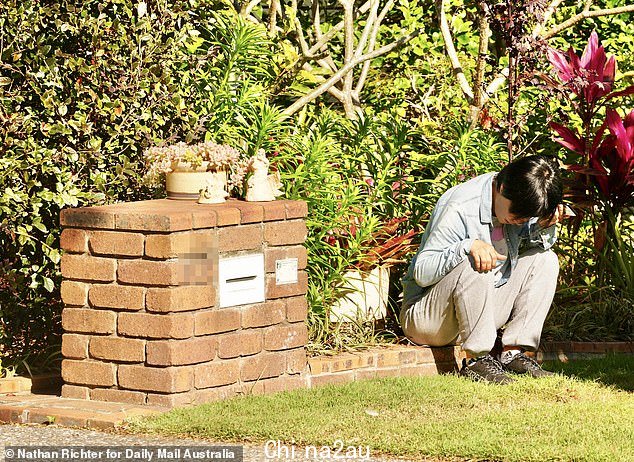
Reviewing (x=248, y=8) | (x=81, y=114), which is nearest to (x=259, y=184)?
(x=81, y=114)

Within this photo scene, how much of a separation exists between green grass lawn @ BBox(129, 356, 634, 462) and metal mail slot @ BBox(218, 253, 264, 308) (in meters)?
0.47

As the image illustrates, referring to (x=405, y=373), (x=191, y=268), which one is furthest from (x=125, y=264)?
(x=405, y=373)

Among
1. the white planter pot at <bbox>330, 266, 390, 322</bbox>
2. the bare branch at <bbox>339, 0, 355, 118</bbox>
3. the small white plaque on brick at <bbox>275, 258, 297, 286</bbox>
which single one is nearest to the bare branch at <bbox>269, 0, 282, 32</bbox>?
the bare branch at <bbox>339, 0, 355, 118</bbox>

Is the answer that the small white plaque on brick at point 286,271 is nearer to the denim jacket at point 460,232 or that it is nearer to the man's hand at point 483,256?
the denim jacket at point 460,232

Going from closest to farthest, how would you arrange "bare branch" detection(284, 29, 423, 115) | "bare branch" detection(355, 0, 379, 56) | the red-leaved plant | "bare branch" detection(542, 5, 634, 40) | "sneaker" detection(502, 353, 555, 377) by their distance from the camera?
1. "sneaker" detection(502, 353, 555, 377)
2. the red-leaved plant
3. "bare branch" detection(284, 29, 423, 115)
4. "bare branch" detection(355, 0, 379, 56)
5. "bare branch" detection(542, 5, 634, 40)

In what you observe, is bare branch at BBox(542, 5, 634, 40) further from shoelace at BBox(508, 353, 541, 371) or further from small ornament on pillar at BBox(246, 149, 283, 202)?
small ornament on pillar at BBox(246, 149, 283, 202)

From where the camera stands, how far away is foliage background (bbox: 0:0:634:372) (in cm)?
618

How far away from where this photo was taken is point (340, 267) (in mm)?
6664

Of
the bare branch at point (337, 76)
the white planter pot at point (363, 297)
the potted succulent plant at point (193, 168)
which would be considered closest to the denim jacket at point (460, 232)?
the white planter pot at point (363, 297)

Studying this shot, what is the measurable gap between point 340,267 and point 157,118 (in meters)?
1.28

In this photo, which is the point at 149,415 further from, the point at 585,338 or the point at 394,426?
the point at 585,338

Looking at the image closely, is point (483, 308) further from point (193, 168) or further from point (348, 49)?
point (348, 49)

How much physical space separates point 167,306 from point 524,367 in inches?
77.2

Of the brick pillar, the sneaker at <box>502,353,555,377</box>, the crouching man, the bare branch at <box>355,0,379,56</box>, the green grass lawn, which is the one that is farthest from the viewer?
the bare branch at <box>355,0,379,56</box>
